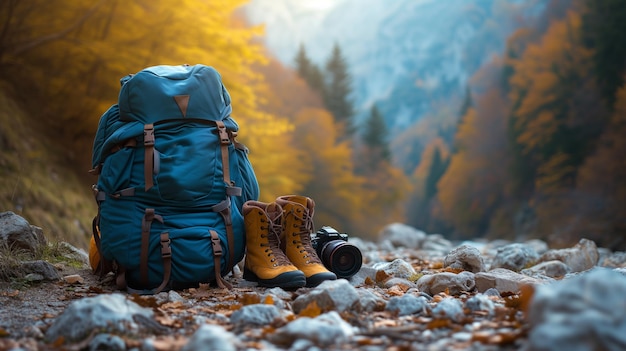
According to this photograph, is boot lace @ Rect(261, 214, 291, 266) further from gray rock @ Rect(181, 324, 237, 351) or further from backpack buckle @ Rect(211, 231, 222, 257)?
gray rock @ Rect(181, 324, 237, 351)

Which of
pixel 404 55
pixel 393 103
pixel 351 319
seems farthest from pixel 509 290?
pixel 404 55

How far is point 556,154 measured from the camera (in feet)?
81.0

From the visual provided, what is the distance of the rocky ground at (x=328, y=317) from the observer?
1.59m

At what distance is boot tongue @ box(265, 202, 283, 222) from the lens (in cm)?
348

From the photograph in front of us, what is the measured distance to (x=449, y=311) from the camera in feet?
7.70

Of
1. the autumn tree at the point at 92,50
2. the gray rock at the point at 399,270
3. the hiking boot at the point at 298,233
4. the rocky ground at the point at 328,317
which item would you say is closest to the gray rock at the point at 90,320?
the rocky ground at the point at 328,317

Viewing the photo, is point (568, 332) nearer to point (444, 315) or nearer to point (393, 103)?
point (444, 315)

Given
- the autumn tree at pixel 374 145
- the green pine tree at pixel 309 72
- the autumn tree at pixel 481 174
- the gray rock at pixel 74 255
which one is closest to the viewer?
the gray rock at pixel 74 255

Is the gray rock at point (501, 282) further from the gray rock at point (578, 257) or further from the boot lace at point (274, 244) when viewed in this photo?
the gray rock at point (578, 257)

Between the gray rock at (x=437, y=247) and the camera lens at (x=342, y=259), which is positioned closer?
the camera lens at (x=342, y=259)

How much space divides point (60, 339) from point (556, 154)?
25477mm

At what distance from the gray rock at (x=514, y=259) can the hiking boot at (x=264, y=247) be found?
2.43 meters

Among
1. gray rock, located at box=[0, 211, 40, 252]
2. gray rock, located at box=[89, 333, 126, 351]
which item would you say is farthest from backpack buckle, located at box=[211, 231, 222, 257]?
gray rock, located at box=[0, 211, 40, 252]

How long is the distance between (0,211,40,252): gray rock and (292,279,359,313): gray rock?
90.1 inches
